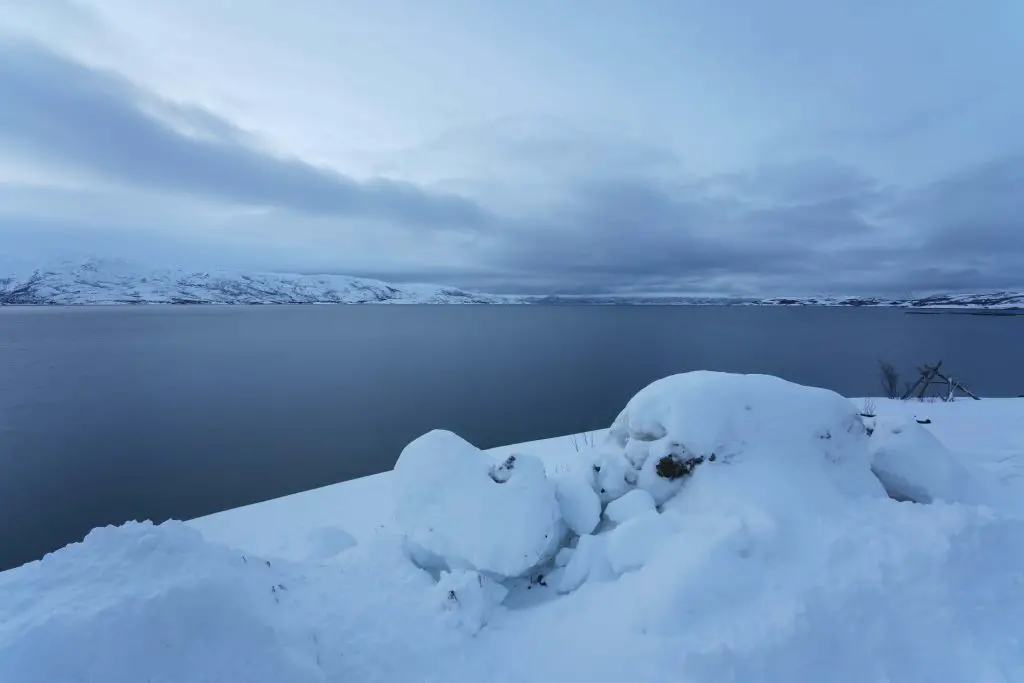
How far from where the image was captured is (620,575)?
5.08 m

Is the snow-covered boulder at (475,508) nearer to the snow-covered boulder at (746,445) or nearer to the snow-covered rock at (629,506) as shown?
the snow-covered rock at (629,506)

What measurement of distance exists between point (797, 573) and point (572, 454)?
663 cm

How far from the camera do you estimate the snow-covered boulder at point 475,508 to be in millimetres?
5418

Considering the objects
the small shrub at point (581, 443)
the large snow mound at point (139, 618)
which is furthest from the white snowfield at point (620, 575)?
the small shrub at point (581, 443)

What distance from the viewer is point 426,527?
18.7ft

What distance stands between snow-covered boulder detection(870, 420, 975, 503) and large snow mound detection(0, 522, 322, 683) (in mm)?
8090

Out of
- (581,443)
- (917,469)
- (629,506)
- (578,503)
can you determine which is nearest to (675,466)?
(629,506)

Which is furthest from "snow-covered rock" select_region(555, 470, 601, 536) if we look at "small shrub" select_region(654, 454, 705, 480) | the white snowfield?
"small shrub" select_region(654, 454, 705, 480)

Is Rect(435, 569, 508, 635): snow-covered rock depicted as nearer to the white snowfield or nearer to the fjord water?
the white snowfield

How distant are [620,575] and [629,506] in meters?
1.18

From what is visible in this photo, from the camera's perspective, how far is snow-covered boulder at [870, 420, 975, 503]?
6.36 meters

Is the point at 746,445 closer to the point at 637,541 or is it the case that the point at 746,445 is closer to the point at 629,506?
the point at 629,506

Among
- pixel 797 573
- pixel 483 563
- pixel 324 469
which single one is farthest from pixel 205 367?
pixel 797 573

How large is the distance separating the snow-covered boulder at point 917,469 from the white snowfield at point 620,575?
0.03 m
